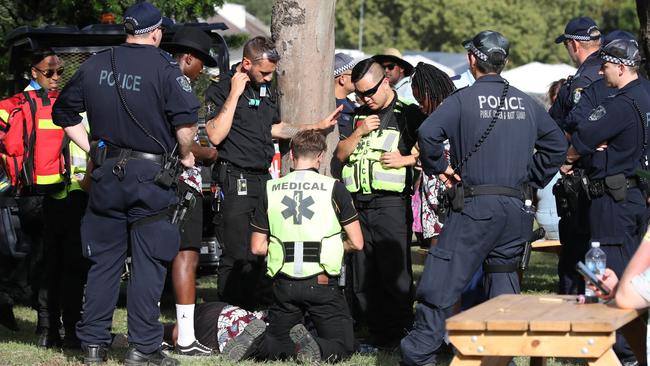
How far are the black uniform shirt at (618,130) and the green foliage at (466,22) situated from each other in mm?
54286

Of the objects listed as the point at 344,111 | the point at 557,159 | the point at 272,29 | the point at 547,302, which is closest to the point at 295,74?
the point at 272,29

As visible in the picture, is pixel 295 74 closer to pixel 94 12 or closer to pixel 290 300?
pixel 290 300

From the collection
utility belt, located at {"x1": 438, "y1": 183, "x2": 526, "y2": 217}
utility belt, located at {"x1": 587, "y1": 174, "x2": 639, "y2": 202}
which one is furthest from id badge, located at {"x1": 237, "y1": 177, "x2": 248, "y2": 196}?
utility belt, located at {"x1": 587, "y1": 174, "x2": 639, "y2": 202}

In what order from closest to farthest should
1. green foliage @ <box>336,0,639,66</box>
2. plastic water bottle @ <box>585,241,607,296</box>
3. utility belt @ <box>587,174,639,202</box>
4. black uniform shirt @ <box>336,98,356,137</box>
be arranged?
1. plastic water bottle @ <box>585,241,607,296</box>
2. utility belt @ <box>587,174,639,202</box>
3. black uniform shirt @ <box>336,98,356,137</box>
4. green foliage @ <box>336,0,639,66</box>

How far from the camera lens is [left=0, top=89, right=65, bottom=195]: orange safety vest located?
28.5 feet

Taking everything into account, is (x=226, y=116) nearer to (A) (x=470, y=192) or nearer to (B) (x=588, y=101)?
(A) (x=470, y=192)

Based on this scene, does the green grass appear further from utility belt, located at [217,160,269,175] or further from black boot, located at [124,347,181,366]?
utility belt, located at [217,160,269,175]

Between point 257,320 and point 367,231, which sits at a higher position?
point 367,231

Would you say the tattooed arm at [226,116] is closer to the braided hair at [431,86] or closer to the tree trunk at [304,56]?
the tree trunk at [304,56]

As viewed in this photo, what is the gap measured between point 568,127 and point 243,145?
2.34 meters

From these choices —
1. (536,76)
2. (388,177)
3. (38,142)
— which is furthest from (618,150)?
(536,76)

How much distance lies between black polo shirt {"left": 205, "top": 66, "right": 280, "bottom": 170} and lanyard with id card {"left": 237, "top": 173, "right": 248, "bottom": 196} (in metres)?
0.10

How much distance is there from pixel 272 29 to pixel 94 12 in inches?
227

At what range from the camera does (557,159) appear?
292 inches
